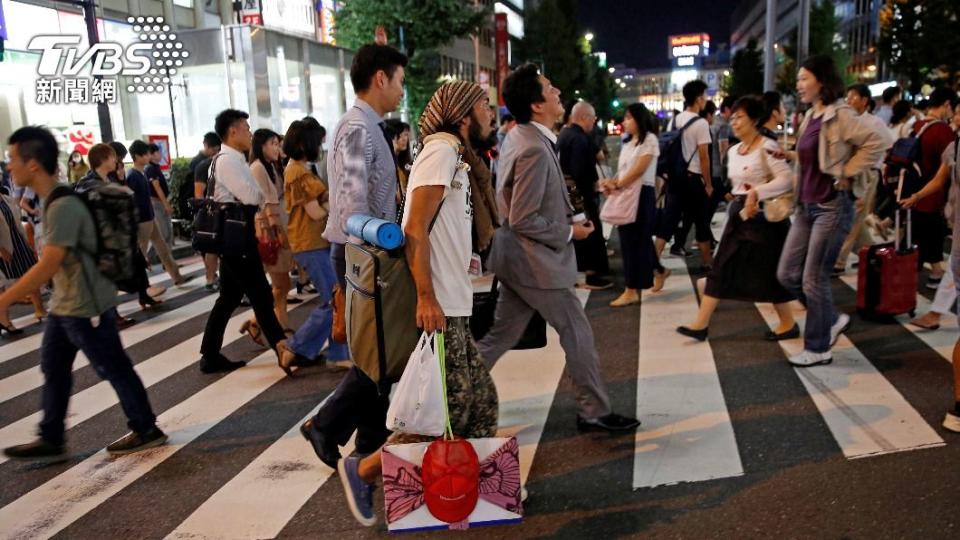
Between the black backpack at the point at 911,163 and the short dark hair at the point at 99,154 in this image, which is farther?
the black backpack at the point at 911,163

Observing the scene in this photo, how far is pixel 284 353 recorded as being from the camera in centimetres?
568

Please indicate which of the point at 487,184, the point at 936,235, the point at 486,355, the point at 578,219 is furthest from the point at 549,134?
the point at 936,235

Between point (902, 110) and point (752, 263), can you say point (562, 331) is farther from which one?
point (902, 110)

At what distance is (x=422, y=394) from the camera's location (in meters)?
2.92

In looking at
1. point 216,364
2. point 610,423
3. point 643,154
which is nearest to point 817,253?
point 610,423

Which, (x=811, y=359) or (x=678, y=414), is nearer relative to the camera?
(x=678, y=414)

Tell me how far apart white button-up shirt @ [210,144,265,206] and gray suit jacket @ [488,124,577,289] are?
247 cm

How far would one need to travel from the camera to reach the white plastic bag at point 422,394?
2.93 meters

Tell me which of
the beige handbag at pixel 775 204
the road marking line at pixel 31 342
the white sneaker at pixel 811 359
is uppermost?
the beige handbag at pixel 775 204

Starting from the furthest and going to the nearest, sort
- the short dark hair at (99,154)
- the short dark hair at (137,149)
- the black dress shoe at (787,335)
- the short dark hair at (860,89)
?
the short dark hair at (137,149) → the short dark hair at (860,89) → the short dark hair at (99,154) → the black dress shoe at (787,335)

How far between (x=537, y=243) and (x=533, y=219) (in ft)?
0.45

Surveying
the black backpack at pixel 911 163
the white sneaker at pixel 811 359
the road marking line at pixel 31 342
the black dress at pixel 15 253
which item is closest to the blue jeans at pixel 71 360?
the road marking line at pixel 31 342

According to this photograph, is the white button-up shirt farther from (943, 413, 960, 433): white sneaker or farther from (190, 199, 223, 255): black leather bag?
(943, 413, 960, 433): white sneaker

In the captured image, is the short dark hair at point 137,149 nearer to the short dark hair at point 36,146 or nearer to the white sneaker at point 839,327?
the short dark hair at point 36,146
